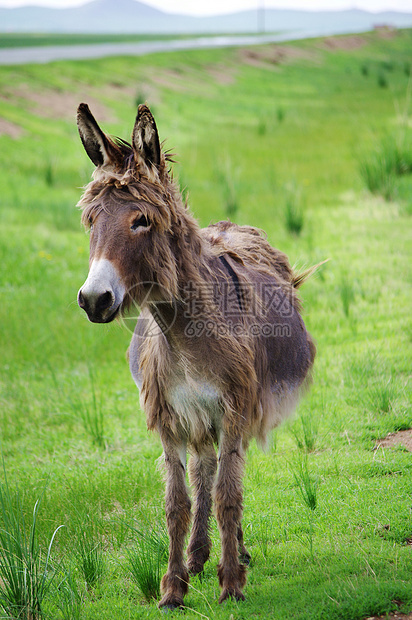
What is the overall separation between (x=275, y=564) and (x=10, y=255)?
686cm

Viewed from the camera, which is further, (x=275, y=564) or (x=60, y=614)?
(x=275, y=564)

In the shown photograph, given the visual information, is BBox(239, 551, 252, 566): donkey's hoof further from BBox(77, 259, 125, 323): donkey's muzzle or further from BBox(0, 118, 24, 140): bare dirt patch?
BBox(0, 118, 24, 140): bare dirt patch

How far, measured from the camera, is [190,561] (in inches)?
142

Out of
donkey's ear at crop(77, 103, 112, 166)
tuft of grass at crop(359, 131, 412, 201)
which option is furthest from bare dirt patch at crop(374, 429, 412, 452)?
tuft of grass at crop(359, 131, 412, 201)

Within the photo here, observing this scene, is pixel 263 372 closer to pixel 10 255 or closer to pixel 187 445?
pixel 187 445

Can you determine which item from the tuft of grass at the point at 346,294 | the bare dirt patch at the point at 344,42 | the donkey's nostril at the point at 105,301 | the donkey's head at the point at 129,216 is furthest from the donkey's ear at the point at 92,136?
the bare dirt patch at the point at 344,42

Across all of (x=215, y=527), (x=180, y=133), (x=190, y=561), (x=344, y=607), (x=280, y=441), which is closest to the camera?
(x=344, y=607)

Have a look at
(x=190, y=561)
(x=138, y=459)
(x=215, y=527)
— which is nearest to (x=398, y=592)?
(x=190, y=561)

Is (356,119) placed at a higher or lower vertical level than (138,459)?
higher

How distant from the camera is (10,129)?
1369cm

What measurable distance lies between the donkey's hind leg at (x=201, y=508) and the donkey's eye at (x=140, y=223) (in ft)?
4.57

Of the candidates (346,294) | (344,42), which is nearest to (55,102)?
(346,294)

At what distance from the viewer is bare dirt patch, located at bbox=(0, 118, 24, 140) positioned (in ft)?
44.1

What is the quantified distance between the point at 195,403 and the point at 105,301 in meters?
0.84
